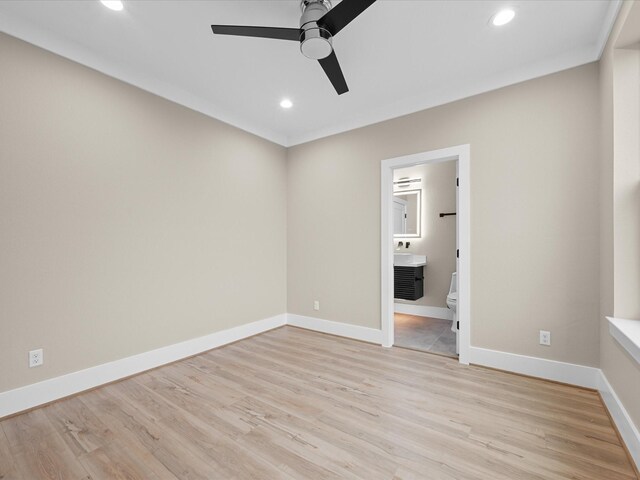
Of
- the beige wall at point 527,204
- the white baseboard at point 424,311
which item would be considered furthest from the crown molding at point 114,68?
the white baseboard at point 424,311

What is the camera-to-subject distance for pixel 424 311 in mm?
4605

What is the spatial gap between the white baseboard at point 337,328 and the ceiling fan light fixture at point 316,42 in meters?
2.76


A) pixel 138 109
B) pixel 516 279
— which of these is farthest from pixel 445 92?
pixel 138 109

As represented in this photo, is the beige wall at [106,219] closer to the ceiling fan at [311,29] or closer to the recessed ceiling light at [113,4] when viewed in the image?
the recessed ceiling light at [113,4]

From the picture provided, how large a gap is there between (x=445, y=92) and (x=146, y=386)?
149 inches

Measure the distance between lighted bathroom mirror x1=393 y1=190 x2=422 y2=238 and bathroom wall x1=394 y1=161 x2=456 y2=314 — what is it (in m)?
0.09

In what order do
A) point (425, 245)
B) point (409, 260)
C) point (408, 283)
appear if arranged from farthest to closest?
point (425, 245), point (409, 260), point (408, 283)

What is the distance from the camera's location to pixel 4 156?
6.40ft

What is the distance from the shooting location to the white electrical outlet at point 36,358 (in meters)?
2.04

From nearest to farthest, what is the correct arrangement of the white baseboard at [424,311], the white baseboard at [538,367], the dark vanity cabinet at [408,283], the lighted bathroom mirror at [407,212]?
the white baseboard at [538,367] → the dark vanity cabinet at [408,283] → the white baseboard at [424,311] → the lighted bathroom mirror at [407,212]

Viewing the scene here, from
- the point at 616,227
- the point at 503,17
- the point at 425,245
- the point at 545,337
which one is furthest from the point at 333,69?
the point at 425,245

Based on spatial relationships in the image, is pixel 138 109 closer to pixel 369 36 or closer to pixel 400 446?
pixel 369 36

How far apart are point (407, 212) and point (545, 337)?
110 inches

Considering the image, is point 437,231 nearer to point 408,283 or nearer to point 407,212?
point 407,212
